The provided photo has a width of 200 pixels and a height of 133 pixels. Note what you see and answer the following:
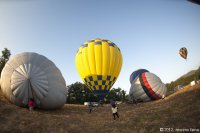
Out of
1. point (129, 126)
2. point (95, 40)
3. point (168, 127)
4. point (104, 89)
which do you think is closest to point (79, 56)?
point (95, 40)

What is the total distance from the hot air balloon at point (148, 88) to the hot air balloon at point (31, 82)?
1138 centimetres

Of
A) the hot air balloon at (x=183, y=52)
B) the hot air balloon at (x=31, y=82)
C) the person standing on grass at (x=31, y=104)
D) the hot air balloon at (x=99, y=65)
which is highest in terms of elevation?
the hot air balloon at (x=183, y=52)

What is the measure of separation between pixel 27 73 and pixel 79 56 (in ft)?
34.6

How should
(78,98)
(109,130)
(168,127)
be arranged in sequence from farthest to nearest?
1. (78,98)
2. (109,130)
3. (168,127)

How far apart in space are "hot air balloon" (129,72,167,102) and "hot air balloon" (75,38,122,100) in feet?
10.2

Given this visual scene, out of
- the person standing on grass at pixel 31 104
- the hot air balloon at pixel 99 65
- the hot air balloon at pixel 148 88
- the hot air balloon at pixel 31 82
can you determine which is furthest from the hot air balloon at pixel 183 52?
the person standing on grass at pixel 31 104

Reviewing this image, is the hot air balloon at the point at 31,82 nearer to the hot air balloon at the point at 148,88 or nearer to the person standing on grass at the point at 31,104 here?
the person standing on grass at the point at 31,104

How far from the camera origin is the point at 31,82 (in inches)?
585

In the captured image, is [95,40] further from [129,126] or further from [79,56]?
[129,126]

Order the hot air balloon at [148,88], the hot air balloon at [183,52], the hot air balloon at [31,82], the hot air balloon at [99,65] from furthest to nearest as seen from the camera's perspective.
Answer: the hot air balloon at [183,52]
the hot air balloon at [148,88]
the hot air balloon at [99,65]
the hot air balloon at [31,82]

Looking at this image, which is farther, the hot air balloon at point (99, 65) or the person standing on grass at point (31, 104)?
the hot air balloon at point (99, 65)

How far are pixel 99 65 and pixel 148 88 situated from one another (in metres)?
6.31

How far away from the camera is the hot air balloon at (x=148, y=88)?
2432 cm

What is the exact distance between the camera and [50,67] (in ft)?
55.2
